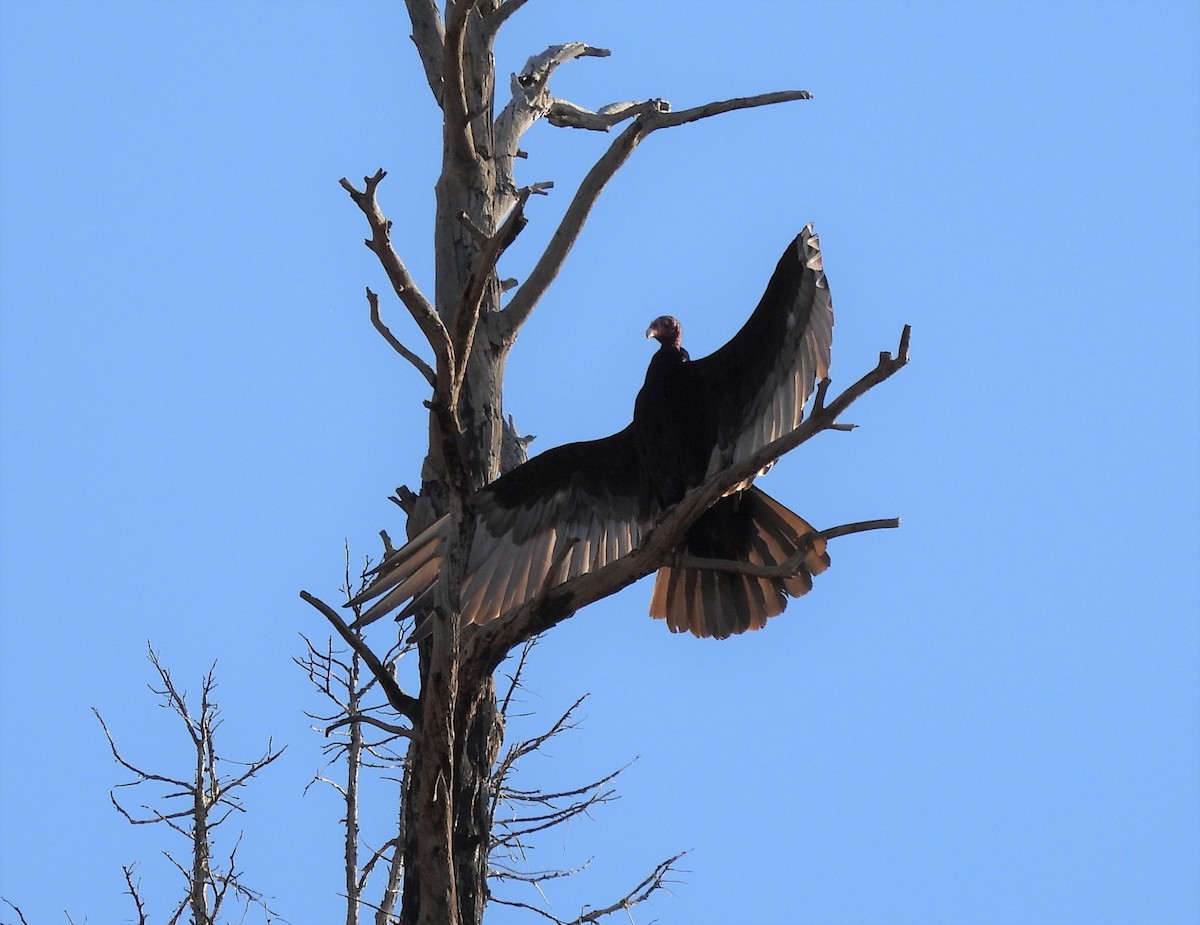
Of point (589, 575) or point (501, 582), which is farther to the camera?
point (501, 582)

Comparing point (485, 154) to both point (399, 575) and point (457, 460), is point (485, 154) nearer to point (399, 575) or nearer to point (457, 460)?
point (399, 575)

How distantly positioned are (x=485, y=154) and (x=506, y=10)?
0.49 metres

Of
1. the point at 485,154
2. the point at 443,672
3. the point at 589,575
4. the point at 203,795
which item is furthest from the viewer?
the point at 485,154

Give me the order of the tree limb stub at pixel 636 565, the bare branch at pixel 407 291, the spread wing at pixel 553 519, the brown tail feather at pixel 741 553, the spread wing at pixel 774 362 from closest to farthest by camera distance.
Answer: the bare branch at pixel 407 291 → the tree limb stub at pixel 636 565 → the spread wing at pixel 774 362 → the brown tail feather at pixel 741 553 → the spread wing at pixel 553 519

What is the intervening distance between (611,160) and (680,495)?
1065mm

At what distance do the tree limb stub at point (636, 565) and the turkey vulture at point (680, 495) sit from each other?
621mm

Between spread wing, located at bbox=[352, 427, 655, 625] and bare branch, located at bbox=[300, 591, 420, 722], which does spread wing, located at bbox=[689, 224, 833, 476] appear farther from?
bare branch, located at bbox=[300, 591, 420, 722]

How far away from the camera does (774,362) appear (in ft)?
14.9

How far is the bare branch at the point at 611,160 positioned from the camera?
4.84 metres

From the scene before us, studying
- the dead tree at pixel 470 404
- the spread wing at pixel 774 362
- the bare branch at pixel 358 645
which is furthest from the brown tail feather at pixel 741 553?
the bare branch at pixel 358 645

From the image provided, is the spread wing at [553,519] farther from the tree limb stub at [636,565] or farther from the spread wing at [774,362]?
the tree limb stub at [636,565]

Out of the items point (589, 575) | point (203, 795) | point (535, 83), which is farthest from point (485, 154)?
point (203, 795)

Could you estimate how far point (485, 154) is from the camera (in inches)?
187

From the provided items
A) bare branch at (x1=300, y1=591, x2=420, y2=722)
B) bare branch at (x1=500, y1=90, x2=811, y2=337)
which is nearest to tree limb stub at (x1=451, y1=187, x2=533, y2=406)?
bare branch at (x1=300, y1=591, x2=420, y2=722)
